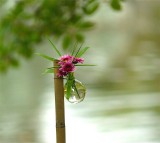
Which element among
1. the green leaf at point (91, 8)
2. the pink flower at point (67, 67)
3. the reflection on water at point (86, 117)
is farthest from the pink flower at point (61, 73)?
the reflection on water at point (86, 117)

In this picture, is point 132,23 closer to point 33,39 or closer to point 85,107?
point 85,107

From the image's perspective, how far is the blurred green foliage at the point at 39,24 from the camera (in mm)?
1501

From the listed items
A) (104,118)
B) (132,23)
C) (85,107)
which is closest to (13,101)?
(85,107)

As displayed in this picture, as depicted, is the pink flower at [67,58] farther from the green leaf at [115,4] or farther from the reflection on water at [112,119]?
the reflection on water at [112,119]

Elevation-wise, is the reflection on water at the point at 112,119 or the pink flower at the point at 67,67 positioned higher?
the reflection on water at the point at 112,119

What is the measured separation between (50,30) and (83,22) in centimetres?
12

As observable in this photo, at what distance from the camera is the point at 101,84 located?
4320 millimetres

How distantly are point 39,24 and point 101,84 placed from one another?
2814 millimetres

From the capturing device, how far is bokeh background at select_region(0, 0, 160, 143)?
5.75 ft

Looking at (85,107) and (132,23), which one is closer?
(85,107)

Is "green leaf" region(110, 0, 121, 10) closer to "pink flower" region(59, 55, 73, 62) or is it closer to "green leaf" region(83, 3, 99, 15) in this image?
"green leaf" region(83, 3, 99, 15)

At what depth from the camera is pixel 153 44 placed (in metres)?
5.06

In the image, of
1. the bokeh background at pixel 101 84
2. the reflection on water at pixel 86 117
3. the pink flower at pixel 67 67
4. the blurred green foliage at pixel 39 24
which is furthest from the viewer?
the reflection on water at pixel 86 117

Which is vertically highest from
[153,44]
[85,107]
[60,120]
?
[153,44]
